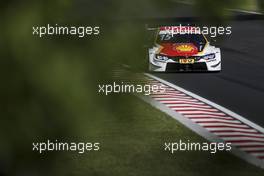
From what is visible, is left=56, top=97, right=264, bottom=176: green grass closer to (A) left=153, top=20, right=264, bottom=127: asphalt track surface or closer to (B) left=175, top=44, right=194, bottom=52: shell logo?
(A) left=153, top=20, right=264, bottom=127: asphalt track surface

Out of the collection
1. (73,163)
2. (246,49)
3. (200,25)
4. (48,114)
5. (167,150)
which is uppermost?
(200,25)

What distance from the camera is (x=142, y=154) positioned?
9461 mm

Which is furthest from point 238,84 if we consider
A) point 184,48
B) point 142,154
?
point 142,154

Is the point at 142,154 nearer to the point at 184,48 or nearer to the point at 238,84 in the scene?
the point at 184,48

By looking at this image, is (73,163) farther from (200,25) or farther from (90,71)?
(200,25)

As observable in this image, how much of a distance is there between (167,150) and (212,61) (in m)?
7.87

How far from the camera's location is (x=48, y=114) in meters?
1.66

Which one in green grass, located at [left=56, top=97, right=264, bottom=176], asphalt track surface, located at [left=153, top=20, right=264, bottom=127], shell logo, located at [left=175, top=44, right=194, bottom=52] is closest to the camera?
green grass, located at [left=56, top=97, right=264, bottom=176]

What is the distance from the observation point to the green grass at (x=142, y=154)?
5.76 ft

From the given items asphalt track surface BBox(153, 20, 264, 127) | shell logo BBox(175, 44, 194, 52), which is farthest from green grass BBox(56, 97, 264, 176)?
shell logo BBox(175, 44, 194, 52)

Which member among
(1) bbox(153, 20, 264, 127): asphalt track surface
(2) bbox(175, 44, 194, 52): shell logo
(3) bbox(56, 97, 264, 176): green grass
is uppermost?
(3) bbox(56, 97, 264, 176): green grass

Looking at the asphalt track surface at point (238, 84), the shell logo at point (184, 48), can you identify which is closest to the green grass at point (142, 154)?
the asphalt track surface at point (238, 84)

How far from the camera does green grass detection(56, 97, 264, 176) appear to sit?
1755 millimetres

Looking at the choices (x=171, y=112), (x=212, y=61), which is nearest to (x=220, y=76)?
(x=212, y=61)
